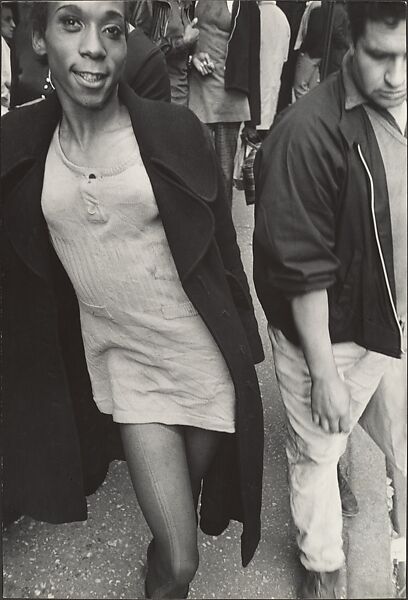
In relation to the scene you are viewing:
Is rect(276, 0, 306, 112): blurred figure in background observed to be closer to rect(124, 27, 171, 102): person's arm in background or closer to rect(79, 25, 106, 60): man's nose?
rect(124, 27, 171, 102): person's arm in background

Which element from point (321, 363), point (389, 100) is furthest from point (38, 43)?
point (321, 363)

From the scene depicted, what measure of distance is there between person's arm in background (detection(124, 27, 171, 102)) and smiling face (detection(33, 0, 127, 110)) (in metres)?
0.07

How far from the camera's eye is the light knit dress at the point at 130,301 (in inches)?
70.9

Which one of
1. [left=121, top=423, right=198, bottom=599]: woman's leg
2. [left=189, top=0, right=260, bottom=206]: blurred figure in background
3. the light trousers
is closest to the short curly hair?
[left=189, top=0, right=260, bottom=206]: blurred figure in background

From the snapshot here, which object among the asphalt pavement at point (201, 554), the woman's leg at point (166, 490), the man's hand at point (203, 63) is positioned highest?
the man's hand at point (203, 63)

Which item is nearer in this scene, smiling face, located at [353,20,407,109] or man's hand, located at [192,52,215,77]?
smiling face, located at [353,20,407,109]

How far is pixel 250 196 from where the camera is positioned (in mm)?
1923

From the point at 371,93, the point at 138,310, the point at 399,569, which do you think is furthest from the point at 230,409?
the point at 371,93

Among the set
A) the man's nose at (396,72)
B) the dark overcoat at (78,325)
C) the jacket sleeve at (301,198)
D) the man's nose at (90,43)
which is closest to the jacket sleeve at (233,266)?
the dark overcoat at (78,325)

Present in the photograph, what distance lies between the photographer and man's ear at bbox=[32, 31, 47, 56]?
1.74 m

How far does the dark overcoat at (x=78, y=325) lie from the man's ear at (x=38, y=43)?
0.11 meters

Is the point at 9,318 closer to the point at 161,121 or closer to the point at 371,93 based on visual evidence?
the point at 161,121

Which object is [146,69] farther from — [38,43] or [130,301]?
[130,301]

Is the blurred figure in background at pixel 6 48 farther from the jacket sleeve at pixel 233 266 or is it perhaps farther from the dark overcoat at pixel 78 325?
the jacket sleeve at pixel 233 266
